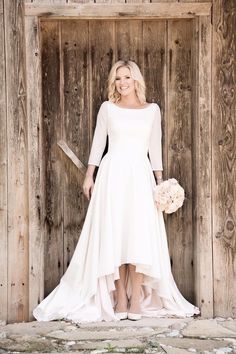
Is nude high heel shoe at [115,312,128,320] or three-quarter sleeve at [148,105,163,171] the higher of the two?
three-quarter sleeve at [148,105,163,171]

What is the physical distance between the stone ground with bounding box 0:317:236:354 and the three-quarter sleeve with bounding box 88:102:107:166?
4.28ft

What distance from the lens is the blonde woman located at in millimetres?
5344

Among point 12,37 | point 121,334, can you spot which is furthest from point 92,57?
point 121,334

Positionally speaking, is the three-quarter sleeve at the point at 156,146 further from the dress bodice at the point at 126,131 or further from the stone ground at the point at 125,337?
the stone ground at the point at 125,337

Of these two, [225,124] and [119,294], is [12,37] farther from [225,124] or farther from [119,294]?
[119,294]

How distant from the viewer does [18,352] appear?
4.54 meters

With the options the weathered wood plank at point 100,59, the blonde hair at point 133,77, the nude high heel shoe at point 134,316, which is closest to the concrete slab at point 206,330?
the nude high heel shoe at point 134,316

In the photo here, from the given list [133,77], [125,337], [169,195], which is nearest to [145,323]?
[125,337]

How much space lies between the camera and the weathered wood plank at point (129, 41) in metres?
5.73

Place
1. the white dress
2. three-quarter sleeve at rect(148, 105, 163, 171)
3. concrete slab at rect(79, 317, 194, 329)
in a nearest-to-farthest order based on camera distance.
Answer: concrete slab at rect(79, 317, 194, 329)
the white dress
three-quarter sleeve at rect(148, 105, 163, 171)

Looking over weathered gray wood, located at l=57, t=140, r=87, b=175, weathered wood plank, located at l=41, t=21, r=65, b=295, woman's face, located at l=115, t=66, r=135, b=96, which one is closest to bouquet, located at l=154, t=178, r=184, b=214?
weathered gray wood, located at l=57, t=140, r=87, b=175

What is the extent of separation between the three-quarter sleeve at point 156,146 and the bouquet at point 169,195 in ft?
0.76

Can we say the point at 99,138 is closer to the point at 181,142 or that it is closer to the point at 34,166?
the point at 34,166

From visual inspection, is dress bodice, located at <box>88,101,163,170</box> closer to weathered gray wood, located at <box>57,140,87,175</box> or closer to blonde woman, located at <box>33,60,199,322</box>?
blonde woman, located at <box>33,60,199,322</box>
